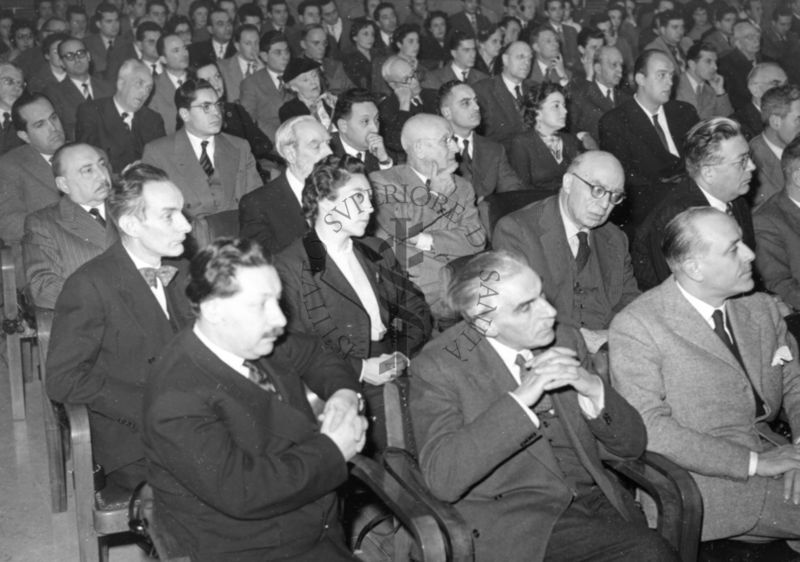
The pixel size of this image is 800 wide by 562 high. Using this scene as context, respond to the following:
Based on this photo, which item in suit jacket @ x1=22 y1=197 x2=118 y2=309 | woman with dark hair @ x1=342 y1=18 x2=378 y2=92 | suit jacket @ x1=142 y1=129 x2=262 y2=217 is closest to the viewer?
suit jacket @ x1=22 y1=197 x2=118 y2=309

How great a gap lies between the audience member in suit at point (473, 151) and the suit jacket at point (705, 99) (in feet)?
10.3

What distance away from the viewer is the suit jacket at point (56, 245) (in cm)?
347

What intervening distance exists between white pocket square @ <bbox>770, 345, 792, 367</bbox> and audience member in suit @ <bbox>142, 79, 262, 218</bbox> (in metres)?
3.26

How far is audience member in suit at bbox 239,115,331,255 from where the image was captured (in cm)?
404

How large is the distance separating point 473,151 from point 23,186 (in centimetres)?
258

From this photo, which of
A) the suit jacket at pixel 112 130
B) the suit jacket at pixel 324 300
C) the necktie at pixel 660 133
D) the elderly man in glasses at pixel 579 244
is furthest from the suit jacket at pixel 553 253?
the suit jacket at pixel 112 130

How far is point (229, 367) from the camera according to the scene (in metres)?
2.08

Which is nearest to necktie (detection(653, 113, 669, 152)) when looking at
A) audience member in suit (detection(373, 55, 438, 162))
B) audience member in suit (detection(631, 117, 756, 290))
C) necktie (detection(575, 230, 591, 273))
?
audience member in suit (detection(373, 55, 438, 162))

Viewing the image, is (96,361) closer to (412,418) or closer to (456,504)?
(412,418)

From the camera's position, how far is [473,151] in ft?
17.0

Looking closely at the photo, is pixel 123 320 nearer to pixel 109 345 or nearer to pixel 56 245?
pixel 109 345

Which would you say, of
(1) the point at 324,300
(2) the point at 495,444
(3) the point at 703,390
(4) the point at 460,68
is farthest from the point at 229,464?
(4) the point at 460,68

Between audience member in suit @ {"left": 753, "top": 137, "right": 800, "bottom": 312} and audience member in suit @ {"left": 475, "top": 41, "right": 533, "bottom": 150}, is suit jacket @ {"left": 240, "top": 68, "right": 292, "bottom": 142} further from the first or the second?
audience member in suit @ {"left": 753, "top": 137, "right": 800, "bottom": 312}

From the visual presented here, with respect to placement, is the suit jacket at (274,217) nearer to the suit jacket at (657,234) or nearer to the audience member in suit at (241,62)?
the suit jacket at (657,234)
